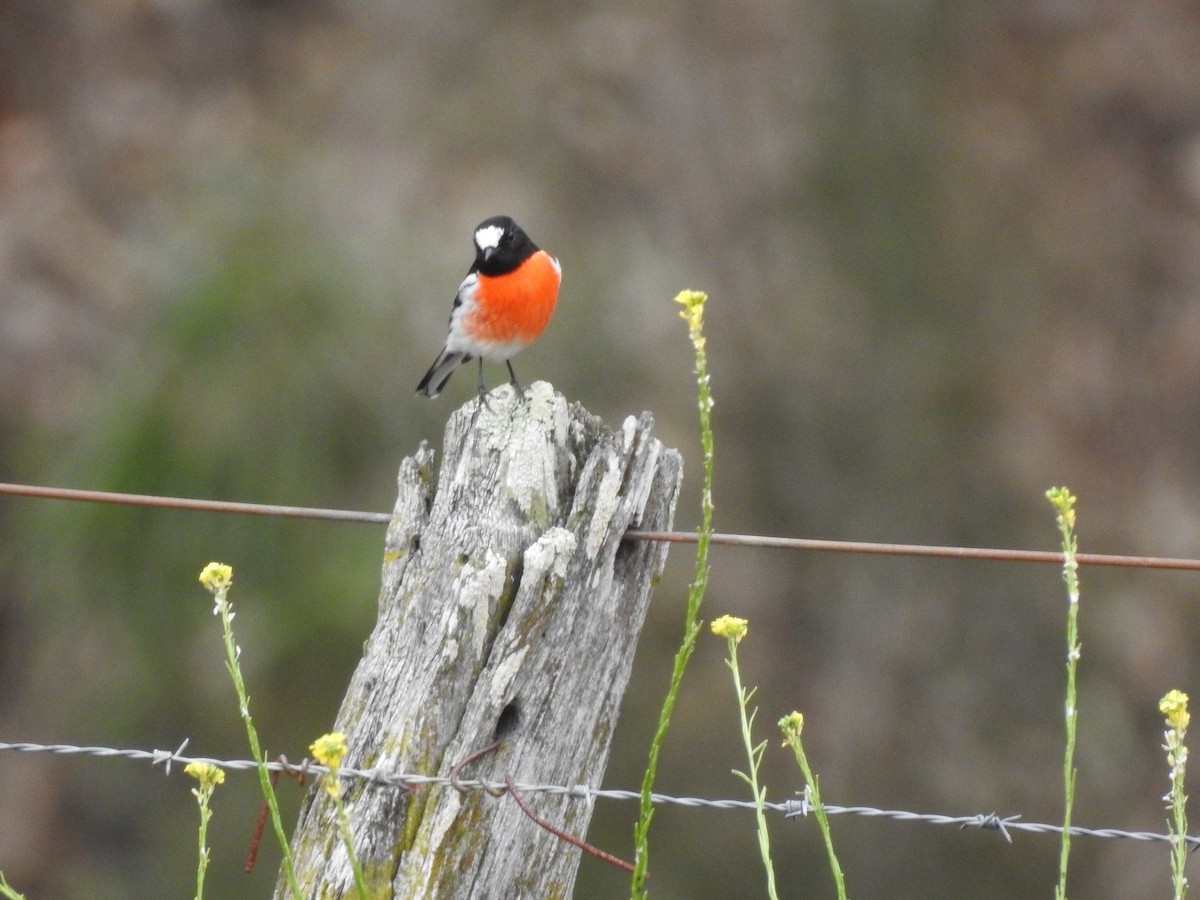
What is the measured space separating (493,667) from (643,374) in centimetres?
588

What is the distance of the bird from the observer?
440 cm

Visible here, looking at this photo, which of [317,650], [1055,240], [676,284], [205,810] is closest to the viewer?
[205,810]

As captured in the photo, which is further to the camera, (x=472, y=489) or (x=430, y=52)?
(x=430, y=52)

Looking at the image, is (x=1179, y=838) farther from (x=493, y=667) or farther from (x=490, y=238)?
(x=490, y=238)

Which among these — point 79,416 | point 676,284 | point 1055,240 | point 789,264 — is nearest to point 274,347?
point 79,416

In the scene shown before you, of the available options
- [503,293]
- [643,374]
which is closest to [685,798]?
[503,293]

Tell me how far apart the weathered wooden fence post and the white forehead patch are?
6.56 ft

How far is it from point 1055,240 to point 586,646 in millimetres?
8292

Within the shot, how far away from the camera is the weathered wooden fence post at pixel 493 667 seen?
2.21 metres

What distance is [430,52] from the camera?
9094 millimetres

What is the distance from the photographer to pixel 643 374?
8.08 meters

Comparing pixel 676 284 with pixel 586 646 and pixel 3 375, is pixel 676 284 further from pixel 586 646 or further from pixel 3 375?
pixel 586 646

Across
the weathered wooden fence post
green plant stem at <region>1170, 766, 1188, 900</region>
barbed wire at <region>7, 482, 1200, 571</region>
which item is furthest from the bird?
green plant stem at <region>1170, 766, 1188, 900</region>

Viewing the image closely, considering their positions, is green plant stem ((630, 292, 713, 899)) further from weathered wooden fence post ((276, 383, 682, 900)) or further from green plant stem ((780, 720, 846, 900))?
weathered wooden fence post ((276, 383, 682, 900))
